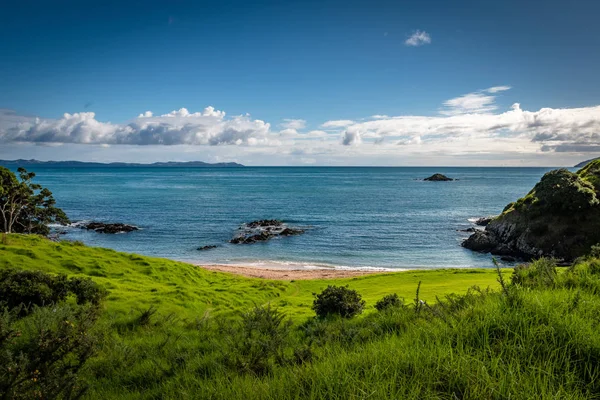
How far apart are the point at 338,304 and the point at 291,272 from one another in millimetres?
35359

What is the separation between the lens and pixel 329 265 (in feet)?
184

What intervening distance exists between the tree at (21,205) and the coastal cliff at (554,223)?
69.8 meters

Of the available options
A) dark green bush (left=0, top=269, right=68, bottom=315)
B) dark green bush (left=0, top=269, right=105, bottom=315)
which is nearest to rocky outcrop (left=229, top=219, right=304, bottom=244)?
dark green bush (left=0, top=269, right=105, bottom=315)

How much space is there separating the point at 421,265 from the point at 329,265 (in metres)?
13.9

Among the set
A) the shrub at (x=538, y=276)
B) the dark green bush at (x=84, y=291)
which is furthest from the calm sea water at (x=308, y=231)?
the shrub at (x=538, y=276)

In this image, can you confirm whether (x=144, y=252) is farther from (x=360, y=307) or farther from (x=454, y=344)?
(x=454, y=344)

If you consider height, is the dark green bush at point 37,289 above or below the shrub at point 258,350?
below

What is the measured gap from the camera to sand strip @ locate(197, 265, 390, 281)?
4731cm

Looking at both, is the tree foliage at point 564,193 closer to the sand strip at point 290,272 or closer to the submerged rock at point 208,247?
the sand strip at point 290,272

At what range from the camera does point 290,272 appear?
5072cm

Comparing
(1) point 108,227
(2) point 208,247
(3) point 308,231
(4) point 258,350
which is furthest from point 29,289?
(1) point 108,227

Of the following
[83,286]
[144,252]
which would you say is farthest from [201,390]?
[144,252]

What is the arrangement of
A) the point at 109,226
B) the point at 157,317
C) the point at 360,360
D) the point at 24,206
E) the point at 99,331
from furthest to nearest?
the point at 109,226 < the point at 24,206 < the point at 157,317 < the point at 99,331 < the point at 360,360

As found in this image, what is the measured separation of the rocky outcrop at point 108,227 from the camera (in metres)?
78.1
